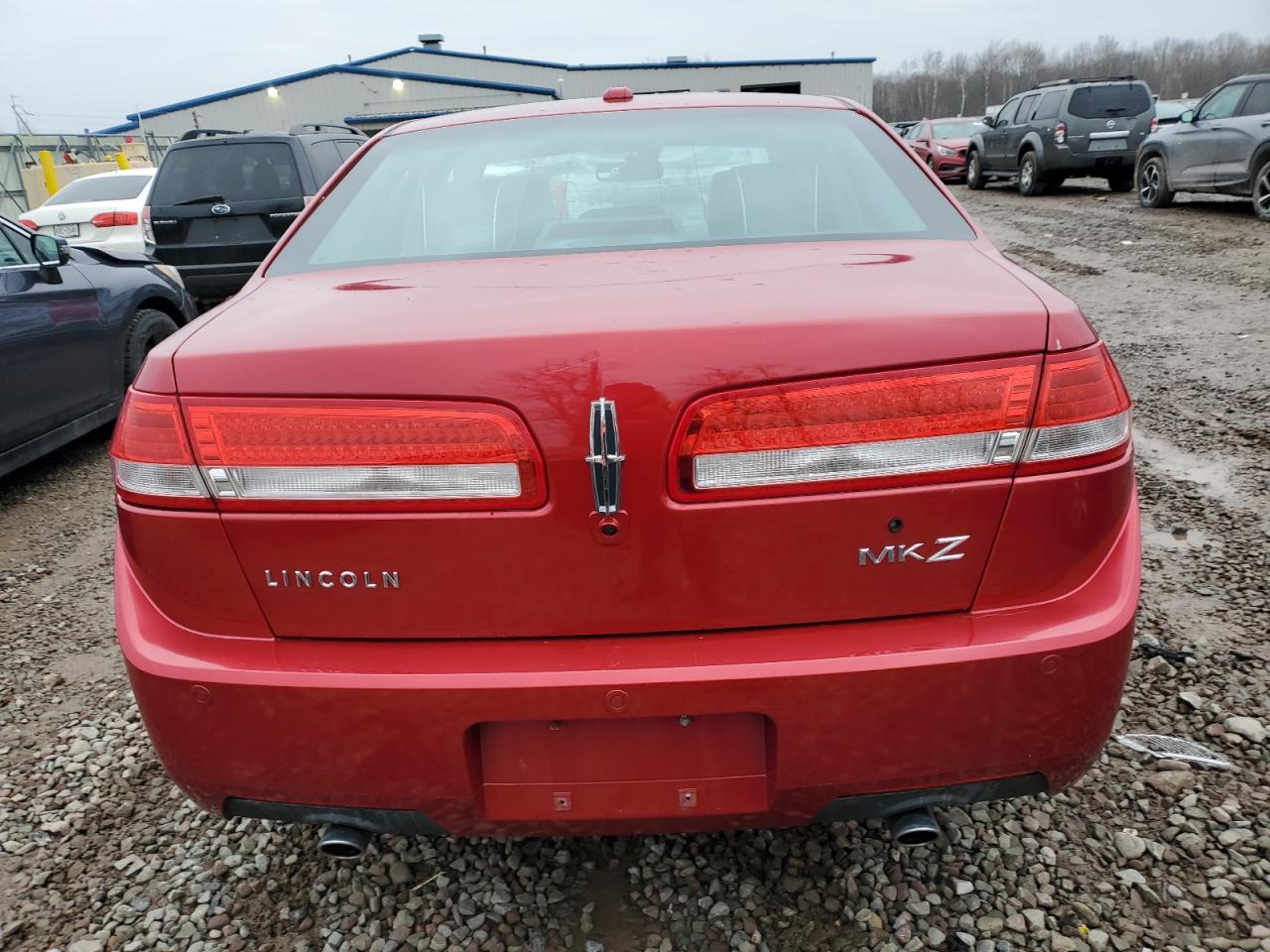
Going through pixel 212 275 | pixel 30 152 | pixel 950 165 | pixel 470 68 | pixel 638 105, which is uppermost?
pixel 470 68

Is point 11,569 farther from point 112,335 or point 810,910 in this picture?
point 810,910

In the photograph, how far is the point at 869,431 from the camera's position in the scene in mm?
1430

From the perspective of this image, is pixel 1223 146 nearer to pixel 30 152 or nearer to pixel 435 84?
pixel 30 152

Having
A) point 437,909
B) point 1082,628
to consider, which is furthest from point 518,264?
point 437,909

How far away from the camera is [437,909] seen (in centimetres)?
202

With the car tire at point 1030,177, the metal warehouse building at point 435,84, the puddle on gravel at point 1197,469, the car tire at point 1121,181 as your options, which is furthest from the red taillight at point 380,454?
the metal warehouse building at point 435,84

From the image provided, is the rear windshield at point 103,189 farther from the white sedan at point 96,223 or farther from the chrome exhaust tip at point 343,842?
the chrome exhaust tip at point 343,842

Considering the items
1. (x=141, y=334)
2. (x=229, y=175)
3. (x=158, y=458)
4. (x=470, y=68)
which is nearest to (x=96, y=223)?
(x=229, y=175)

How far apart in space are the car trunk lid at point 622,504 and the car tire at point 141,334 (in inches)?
172

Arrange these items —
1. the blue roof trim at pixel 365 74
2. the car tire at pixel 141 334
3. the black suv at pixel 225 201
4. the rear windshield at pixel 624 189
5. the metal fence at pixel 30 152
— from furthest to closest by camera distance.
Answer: the blue roof trim at pixel 365 74
the metal fence at pixel 30 152
the black suv at pixel 225 201
the car tire at pixel 141 334
the rear windshield at pixel 624 189

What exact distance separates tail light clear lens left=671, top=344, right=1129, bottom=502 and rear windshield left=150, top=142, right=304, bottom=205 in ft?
28.5

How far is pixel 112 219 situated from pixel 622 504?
11.4 meters

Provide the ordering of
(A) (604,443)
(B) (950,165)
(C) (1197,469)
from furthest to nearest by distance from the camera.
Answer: (B) (950,165) < (C) (1197,469) < (A) (604,443)

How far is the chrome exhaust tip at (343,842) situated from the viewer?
1672mm
